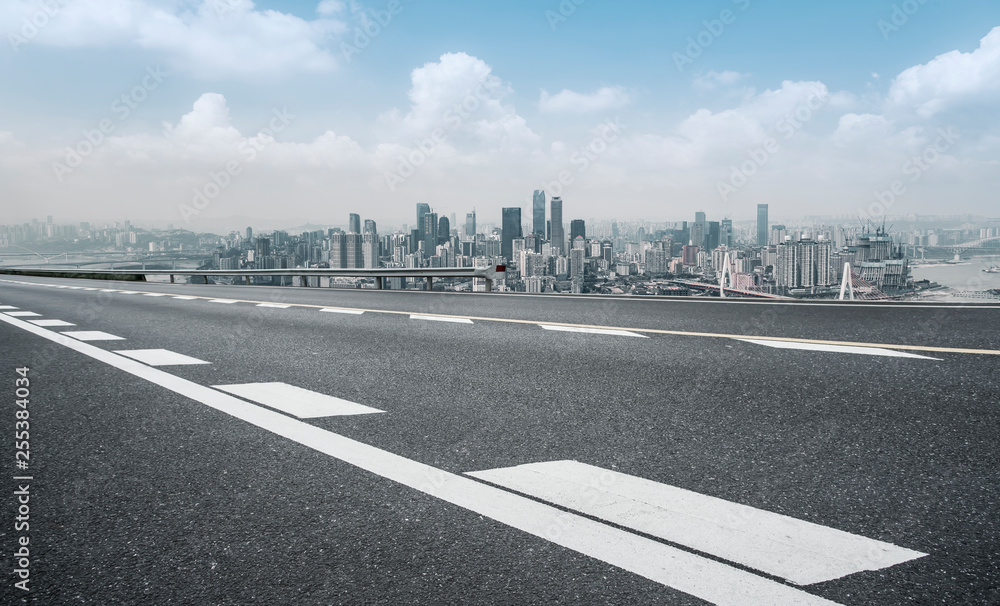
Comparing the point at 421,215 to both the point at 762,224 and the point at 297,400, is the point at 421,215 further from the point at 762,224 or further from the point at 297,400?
the point at 297,400

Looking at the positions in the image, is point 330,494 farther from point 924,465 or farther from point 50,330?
point 50,330

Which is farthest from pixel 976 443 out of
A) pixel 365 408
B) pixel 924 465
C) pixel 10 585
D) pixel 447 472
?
pixel 10 585

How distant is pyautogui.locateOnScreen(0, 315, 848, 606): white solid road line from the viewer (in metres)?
1.80

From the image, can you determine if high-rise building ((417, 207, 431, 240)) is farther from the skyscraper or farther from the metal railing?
the metal railing

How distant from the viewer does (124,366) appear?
20.0ft

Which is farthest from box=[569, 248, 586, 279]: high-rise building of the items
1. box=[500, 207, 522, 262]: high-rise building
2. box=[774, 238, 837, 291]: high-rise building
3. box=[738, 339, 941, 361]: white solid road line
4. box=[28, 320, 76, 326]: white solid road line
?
box=[28, 320, 76, 326]: white solid road line

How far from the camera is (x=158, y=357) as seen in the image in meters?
6.61

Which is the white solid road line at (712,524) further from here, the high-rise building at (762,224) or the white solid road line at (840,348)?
the high-rise building at (762,224)

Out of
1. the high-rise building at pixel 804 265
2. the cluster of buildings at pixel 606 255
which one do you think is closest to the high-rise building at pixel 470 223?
the cluster of buildings at pixel 606 255

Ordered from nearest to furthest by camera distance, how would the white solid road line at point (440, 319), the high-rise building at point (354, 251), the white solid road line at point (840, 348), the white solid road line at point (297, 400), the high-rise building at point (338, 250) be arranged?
the white solid road line at point (297, 400), the white solid road line at point (840, 348), the white solid road line at point (440, 319), the high-rise building at point (354, 251), the high-rise building at point (338, 250)

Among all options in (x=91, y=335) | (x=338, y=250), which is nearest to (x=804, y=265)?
(x=91, y=335)

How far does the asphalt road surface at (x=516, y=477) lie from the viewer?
193cm

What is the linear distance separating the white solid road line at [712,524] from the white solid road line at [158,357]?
14.8ft

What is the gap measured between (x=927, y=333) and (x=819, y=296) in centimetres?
560
